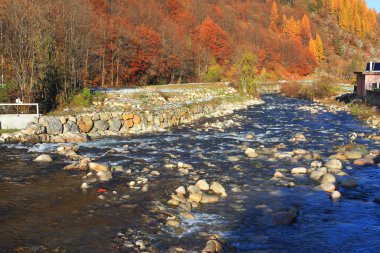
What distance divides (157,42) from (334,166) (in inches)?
1510

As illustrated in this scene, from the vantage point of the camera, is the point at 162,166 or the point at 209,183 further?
the point at 162,166

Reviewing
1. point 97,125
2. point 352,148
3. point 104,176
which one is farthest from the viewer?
point 97,125

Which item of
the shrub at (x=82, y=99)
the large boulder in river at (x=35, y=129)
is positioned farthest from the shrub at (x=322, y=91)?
the large boulder in river at (x=35, y=129)

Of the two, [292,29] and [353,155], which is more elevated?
[292,29]

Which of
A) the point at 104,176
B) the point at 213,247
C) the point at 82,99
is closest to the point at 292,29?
the point at 82,99

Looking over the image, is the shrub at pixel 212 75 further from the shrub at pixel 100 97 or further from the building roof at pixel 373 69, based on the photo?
the shrub at pixel 100 97

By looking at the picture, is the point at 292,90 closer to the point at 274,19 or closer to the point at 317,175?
the point at 317,175

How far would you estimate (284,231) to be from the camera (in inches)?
327

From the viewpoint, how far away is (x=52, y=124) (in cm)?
1895

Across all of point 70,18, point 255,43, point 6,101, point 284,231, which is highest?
point 255,43

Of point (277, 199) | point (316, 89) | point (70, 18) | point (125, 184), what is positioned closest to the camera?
point (277, 199)

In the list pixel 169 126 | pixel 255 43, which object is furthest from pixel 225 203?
pixel 255 43

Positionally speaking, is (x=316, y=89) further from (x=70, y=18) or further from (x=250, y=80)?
(x=70, y=18)

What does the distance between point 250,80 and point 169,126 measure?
2401 centimetres
